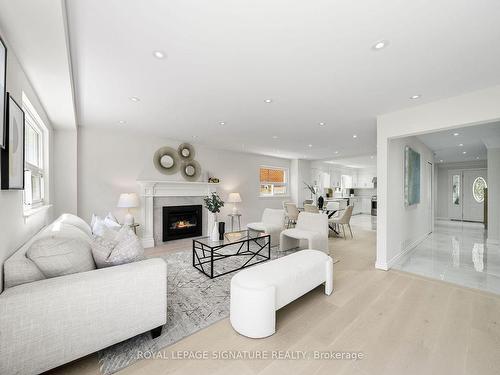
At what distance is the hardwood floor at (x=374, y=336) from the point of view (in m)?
1.49

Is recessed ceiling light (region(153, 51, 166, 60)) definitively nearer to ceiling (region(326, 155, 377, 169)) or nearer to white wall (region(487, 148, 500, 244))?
ceiling (region(326, 155, 377, 169))

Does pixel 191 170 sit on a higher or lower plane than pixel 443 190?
higher

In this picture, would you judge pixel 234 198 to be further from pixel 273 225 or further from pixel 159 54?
pixel 159 54

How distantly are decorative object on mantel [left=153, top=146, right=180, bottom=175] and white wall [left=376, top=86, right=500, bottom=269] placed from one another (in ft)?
13.8

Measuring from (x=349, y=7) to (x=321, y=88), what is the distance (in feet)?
3.63

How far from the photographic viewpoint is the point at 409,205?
412 cm

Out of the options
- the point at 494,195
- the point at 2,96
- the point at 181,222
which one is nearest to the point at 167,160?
the point at 181,222

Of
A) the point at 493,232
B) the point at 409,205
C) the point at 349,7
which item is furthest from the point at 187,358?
the point at 493,232

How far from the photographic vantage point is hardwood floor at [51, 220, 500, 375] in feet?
4.88

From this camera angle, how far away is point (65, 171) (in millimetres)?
3779

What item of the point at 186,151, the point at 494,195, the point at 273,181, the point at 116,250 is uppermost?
the point at 186,151

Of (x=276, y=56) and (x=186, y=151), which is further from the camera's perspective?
(x=186, y=151)

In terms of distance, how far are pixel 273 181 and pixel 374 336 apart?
6.02 m

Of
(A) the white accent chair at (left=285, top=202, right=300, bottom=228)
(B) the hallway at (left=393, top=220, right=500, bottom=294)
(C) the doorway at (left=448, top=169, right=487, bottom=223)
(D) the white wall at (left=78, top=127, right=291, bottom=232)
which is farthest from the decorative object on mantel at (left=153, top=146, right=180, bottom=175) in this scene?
(C) the doorway at (left=448, top=169, right=487, bottom=223)
